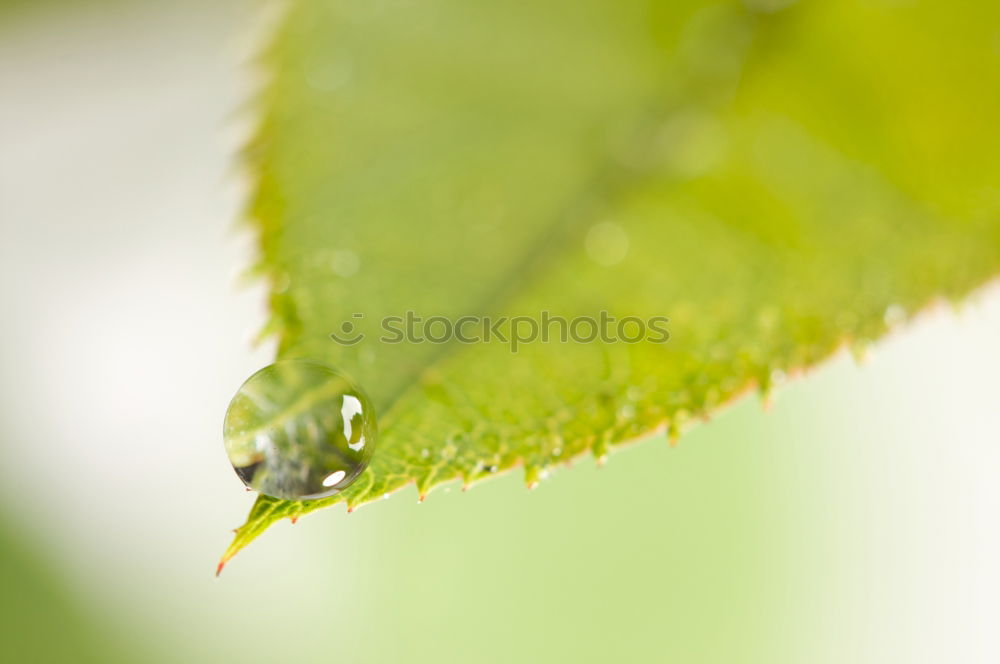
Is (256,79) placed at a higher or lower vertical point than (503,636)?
higher

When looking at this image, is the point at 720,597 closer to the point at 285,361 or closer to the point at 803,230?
the point at 803,230

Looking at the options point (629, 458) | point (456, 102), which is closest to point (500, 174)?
point (456, 102)

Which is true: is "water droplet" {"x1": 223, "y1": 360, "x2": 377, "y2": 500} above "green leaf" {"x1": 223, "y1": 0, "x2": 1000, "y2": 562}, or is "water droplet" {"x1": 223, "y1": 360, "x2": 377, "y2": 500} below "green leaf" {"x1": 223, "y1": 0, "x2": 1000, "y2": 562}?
below

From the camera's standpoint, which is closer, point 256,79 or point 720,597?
point 256,79

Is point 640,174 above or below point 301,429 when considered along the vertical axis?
above
